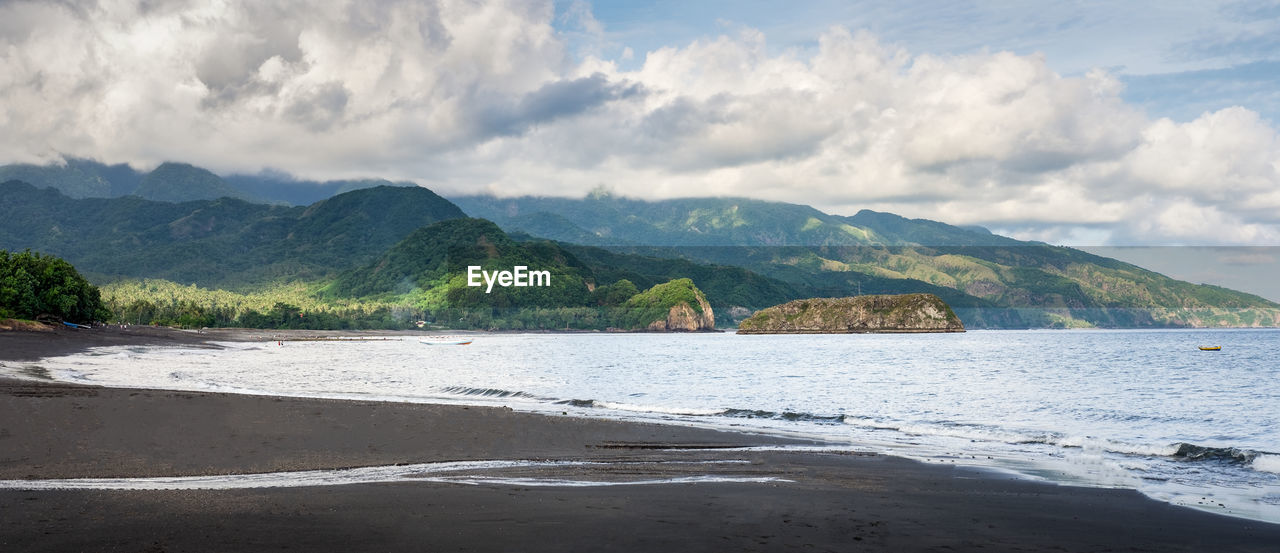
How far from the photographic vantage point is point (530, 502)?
47.1 ft

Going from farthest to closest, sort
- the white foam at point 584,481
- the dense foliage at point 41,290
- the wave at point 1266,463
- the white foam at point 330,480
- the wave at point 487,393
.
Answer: the dense foliage at point 41,290
the wave at point 487,393
the wave at point 1266,463
the white foam at point 584,481
the white foam at point 330,480

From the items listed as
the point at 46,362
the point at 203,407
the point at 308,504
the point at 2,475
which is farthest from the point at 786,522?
the point at 46,362

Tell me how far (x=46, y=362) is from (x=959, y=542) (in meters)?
63.8

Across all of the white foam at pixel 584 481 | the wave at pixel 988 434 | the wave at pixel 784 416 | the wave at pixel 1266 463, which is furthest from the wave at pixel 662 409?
the wave at pixel 1266 463

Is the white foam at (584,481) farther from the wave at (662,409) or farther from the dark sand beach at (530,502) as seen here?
the wave at (662,409)

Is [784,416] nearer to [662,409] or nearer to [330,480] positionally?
[662,409]

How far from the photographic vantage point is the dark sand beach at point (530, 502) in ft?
37.7

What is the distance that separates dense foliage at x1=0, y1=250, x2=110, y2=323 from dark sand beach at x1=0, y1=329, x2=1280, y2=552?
300ft

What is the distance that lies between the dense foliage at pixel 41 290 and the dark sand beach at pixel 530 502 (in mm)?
91341

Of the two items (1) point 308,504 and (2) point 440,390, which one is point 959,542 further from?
(2) point 440,390

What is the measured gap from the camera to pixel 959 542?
1188 cm

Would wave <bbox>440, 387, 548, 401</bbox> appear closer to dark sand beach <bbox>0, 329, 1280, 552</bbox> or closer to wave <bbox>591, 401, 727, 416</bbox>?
wave <bbox>591, 401, 727, 416</bbox>

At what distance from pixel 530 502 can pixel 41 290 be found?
386ft

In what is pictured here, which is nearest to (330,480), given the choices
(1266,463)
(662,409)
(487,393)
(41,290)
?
(662,409)
